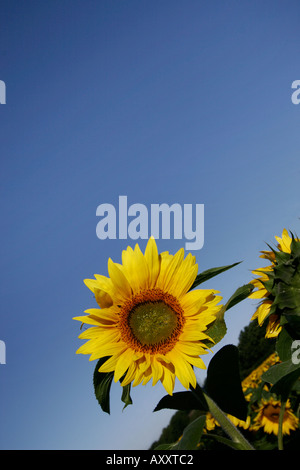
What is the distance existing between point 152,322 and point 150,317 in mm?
29

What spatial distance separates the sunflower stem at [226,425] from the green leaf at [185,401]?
0.09 feet

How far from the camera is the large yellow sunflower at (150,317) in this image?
1746 mm

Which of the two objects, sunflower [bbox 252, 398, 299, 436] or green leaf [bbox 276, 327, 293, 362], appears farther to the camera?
sunflower [bbox 252, 398, 299, 436]

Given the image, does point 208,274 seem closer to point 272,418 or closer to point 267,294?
point 267,294

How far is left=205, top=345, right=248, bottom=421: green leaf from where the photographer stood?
1.63 meters

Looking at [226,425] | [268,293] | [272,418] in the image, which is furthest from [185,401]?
[272,418]

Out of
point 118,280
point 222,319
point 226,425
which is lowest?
point 226,425

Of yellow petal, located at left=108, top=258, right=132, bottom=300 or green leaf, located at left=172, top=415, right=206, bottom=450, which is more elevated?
yellow petal, located at left=108, top=258, right=132, bottom=300

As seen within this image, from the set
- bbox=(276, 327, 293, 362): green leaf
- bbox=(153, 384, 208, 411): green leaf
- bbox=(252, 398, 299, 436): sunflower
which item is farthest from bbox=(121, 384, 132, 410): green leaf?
bbox=(252, 398, 299, 436): sunflower

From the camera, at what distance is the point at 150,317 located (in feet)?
6.31

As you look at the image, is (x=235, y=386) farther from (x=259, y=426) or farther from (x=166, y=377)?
(x=259, y=426)

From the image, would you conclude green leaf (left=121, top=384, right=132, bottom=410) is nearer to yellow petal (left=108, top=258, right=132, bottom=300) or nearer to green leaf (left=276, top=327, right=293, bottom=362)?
yellow petal (left=108, top=258, right=132, bottom=300)

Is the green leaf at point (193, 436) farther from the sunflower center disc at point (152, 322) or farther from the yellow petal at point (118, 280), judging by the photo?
the yellow petal at point (118, 280)
